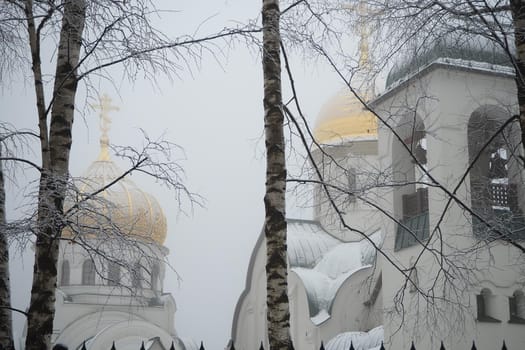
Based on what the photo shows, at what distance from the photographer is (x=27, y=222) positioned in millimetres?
4965

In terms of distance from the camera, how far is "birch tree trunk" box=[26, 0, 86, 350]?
192 inches

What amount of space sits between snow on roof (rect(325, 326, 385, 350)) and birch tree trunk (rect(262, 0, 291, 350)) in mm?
11080

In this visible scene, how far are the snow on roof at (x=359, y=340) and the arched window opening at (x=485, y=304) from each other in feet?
9.15

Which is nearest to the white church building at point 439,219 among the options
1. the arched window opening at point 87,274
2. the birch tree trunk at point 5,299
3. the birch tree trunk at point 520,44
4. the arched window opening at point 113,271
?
the birch tree trunk at point 520,44

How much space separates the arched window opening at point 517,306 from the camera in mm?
14023

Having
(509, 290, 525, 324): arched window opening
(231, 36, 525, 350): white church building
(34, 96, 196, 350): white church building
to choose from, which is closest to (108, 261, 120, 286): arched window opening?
(231, 36, 525, 350): white church building

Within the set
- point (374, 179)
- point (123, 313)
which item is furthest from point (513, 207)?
point (123, 313)

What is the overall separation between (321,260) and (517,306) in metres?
8.27

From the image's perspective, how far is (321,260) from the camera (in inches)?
861

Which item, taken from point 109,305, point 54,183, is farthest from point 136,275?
point 109,305

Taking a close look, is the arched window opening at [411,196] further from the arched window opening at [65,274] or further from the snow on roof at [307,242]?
the arched window opening at [65,274]

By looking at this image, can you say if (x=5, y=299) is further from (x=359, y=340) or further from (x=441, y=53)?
(x=359, y=340)

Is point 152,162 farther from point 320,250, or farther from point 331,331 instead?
point 320,250

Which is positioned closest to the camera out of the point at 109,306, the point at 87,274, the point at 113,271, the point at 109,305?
the point at 113,271
